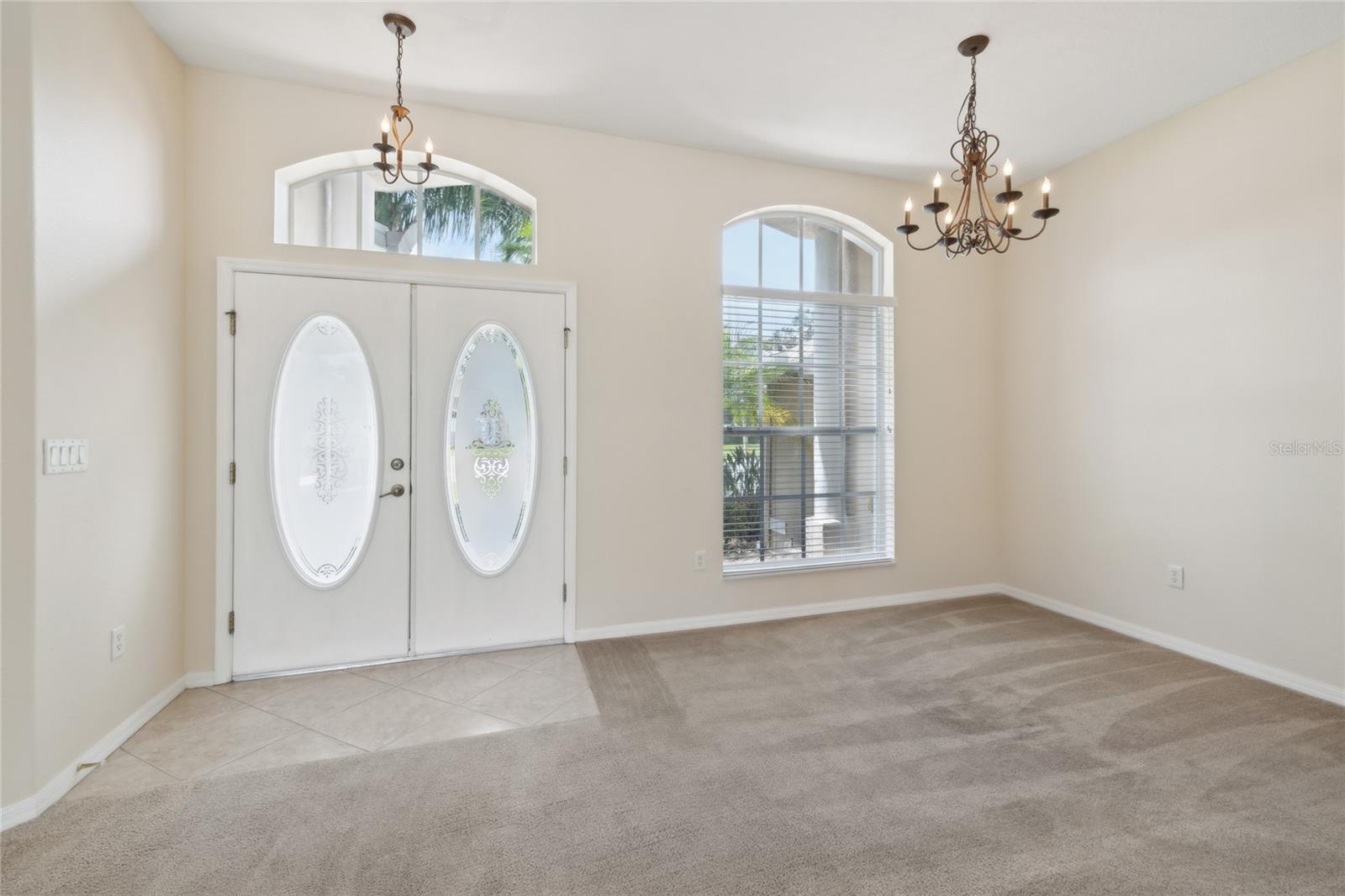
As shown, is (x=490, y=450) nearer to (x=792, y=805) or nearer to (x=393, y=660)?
(x=393, y=660)

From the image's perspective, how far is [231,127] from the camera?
2990mm

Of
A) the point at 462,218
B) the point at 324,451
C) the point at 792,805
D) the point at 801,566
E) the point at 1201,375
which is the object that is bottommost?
the point at 792,805

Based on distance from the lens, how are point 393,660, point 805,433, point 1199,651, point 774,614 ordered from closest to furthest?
point 393,660 < point 1199,651 < point 774,614 < point 805,433

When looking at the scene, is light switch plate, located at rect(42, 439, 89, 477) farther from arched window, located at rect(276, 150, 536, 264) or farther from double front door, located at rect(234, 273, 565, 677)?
arched window, located at rect(276, 150, 536, 264)

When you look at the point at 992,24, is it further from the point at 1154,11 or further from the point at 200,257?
the point at 200,257

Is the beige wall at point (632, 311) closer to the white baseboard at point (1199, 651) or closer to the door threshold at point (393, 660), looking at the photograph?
the door threshold at point (393, 660)

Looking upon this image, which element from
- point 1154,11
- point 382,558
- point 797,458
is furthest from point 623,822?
point 1154,11

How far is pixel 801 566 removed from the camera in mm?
4102

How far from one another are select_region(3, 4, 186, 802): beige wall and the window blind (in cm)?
A: 292

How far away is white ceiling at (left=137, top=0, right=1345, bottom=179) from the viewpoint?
258cm

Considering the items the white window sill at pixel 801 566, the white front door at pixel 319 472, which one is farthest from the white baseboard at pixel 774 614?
the white front door at pixel 319 472

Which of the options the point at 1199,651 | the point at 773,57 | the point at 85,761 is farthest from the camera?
the point at 1199,651

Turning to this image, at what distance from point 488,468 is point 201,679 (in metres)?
1.70

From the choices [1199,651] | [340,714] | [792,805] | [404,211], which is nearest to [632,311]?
[404,211]
